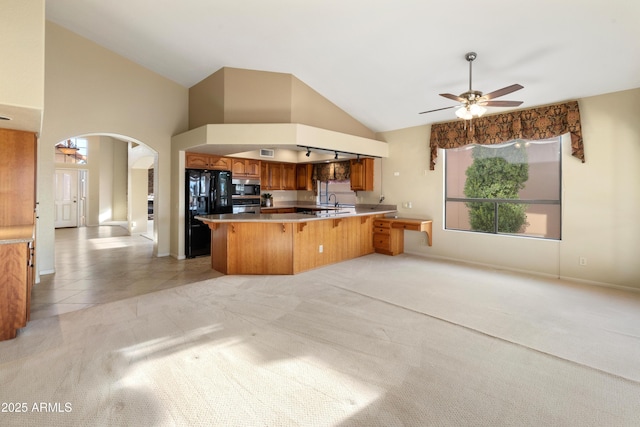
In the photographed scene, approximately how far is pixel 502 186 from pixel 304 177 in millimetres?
4796

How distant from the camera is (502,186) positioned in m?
6.54

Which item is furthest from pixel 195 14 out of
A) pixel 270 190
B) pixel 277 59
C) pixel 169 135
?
pixel 270 190

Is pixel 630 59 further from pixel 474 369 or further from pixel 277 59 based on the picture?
pixel 277 59

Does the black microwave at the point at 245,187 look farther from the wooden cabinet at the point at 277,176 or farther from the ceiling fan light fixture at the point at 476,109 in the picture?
the ceiling fan light fixture at the point at 476,109

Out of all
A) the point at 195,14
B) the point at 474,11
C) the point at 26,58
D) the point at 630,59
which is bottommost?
the point at 26,58

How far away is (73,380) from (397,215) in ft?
18.8

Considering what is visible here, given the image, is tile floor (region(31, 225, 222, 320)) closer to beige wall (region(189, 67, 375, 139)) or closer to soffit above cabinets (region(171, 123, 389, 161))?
soffit above cabinets (region(171, 123, 389, 161))

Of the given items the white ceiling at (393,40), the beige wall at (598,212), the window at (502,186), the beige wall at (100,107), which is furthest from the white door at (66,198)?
the beige wall at (598,212)

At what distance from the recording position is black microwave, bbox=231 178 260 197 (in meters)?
6.90

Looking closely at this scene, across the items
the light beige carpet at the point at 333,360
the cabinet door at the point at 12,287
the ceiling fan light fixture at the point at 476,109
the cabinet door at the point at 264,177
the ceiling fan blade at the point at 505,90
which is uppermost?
the ceiling fan blade at the point at 505,90

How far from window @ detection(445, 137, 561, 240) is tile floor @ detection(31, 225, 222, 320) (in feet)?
15.8

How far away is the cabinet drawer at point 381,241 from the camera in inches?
243

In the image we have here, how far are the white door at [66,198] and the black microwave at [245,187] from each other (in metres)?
7.25

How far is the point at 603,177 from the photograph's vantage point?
167 inches
